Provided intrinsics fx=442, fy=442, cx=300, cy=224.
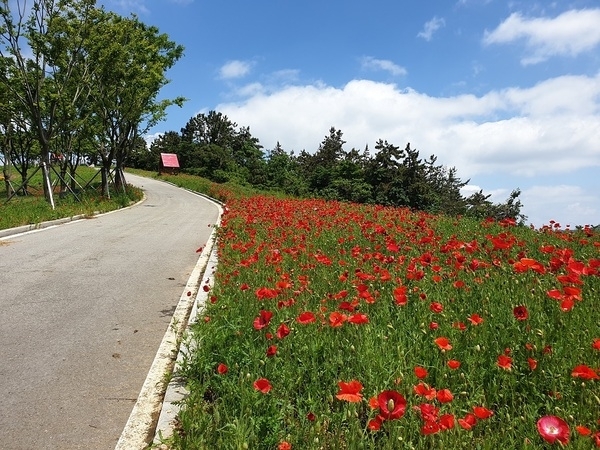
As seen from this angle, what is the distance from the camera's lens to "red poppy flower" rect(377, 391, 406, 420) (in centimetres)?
187

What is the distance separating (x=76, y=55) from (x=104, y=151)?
8.19m

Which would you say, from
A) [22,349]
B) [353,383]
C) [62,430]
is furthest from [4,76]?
[353,383]

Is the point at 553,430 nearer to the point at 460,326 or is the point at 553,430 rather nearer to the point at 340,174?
the point at 460,326

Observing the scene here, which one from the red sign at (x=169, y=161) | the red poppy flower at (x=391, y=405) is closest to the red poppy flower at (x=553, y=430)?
the red poppy flower at (x=391, y=405)

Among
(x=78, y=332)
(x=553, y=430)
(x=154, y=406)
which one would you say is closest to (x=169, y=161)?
(x=78, y=332)

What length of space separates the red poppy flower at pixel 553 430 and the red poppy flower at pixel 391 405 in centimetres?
53

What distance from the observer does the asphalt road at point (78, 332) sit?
313 centimetres

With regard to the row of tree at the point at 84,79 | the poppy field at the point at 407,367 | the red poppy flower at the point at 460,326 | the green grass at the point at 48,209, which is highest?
the row of tree at the point at 84,79

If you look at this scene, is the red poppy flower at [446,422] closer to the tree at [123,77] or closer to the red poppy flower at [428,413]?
the red poppy flower at [428,413]

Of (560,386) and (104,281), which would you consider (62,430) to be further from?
(104,281)

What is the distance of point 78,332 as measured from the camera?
15.8ft

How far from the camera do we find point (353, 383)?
2049mm

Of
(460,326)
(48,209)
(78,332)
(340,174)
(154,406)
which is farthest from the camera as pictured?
(340,174)

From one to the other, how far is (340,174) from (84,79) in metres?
25.1
